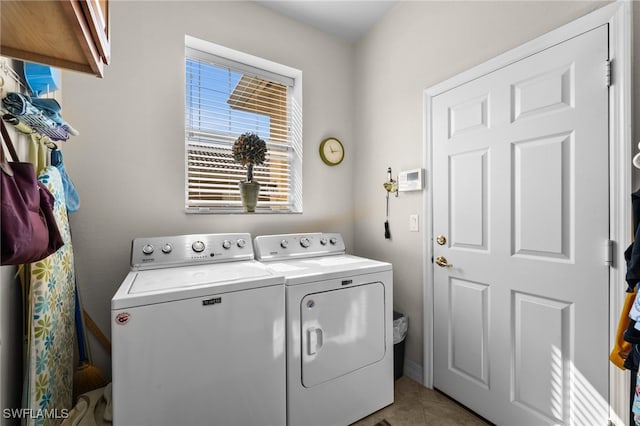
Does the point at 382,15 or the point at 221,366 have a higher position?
the point at 382,15

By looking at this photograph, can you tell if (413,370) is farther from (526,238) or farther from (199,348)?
(199,348)

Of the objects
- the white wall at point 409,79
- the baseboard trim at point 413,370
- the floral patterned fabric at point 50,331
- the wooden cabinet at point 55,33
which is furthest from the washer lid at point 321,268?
the wooden cabinet at point 55,33

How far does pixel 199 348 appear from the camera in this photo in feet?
3.92

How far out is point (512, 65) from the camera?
4.86 feet

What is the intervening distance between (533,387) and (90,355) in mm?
2473

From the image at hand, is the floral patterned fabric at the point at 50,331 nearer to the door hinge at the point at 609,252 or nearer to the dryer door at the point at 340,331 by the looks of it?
the dryer door at the point at 340,331

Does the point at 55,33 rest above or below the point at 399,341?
above

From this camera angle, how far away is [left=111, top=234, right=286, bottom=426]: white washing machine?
1.09 metres

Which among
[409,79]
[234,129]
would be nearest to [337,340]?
[234,129]

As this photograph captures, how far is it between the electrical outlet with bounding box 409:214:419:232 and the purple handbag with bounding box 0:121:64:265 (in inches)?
75.6

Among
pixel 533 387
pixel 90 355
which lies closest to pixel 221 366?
pixel 90 355

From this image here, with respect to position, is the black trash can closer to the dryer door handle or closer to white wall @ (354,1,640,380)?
white wall @ (354,1,640,380)

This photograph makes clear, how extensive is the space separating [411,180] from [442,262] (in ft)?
2.03

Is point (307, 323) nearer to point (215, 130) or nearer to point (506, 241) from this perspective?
point (506, 241)
